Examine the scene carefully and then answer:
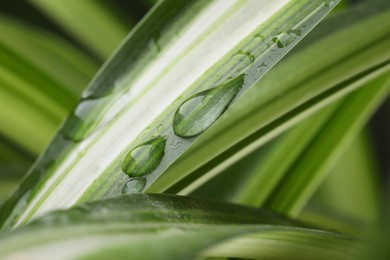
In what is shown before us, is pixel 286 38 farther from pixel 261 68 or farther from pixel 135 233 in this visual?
pixel 135 233

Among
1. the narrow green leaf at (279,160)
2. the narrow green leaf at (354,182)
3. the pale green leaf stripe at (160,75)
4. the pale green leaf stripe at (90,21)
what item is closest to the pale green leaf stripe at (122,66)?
the pale green leaf stripe at (160,75)

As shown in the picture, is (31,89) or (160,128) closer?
(160,128)

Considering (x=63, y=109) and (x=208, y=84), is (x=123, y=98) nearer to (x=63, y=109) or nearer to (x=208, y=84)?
(x=208, y=84)

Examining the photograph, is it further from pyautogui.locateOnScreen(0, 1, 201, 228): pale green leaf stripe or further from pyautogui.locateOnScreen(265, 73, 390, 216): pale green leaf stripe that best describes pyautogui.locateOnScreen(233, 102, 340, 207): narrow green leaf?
pyautogui.locateOnScreen(0, 1, 201, 228): pale green leaf stripe

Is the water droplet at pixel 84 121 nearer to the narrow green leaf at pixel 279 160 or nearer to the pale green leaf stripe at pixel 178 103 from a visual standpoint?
the pale green leaf stripe at pixel 178 103

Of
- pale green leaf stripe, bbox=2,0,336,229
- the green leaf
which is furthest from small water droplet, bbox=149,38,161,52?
the green leaf

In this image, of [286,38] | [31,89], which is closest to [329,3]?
[286,38]

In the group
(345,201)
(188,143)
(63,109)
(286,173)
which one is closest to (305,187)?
(286,173)
